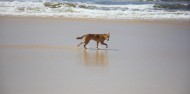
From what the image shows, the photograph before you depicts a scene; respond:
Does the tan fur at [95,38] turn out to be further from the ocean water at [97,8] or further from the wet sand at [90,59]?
the ocean water at [97,8]

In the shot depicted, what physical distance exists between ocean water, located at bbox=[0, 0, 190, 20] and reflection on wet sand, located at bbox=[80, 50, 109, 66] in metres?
1.19

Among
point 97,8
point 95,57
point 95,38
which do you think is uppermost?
point 97,8

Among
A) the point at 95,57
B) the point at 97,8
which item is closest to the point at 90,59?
the point at 95,57

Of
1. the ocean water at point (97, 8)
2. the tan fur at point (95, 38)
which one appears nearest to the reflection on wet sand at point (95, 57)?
the tan fur at point (95, 38)

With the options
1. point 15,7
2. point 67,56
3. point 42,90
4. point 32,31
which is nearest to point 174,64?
point 67,56

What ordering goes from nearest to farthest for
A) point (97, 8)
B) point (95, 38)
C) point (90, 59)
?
1. point (90, 59)
2. point (95, 38)
3. point (97, 8)

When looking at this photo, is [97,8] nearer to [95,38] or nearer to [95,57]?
[95,38]

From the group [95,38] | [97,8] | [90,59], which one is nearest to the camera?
[90,59]

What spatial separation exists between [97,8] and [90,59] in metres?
1.87

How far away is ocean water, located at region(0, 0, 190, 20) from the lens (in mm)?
5992

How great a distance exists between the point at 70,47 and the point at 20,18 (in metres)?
1.50

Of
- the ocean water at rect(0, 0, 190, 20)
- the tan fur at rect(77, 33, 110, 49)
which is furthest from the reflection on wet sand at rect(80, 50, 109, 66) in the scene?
the ocean water at rect(0, 0, 190, 20)

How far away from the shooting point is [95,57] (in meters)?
4.78

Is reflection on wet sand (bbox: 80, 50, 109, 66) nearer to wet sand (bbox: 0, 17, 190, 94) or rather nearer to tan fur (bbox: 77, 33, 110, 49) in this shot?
wet sand (bbox: 0, 17, 190, 94)
